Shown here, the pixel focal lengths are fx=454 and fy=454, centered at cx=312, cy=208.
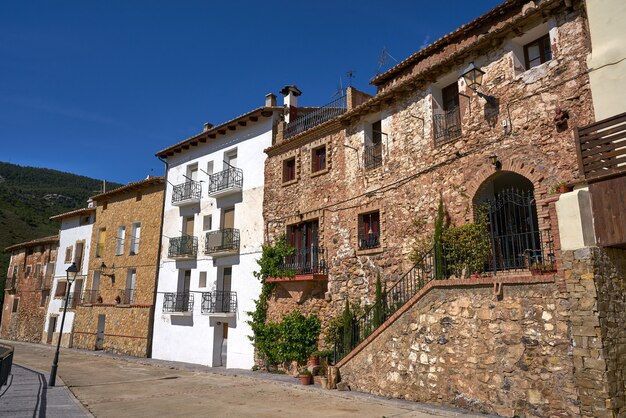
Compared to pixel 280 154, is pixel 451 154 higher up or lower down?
lower down

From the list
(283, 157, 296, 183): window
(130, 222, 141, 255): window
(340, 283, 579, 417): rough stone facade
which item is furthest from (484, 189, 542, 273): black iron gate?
(130, 222, 141, 255): window

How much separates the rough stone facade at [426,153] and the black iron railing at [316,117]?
29.4 inches

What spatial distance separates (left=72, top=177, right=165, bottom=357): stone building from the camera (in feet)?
76.5

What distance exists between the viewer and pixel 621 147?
7.87m

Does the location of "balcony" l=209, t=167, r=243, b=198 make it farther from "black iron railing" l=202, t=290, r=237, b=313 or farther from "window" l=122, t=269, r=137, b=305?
"window" l=122, t=269, r=137, b=305

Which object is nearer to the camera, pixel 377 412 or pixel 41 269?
pixel 377 412

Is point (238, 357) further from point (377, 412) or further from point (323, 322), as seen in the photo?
point (377, 412)

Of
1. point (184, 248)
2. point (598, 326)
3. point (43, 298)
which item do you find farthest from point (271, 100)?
point (43, 298)

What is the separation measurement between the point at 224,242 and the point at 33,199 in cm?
6157

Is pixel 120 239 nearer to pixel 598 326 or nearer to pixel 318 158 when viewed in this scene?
pixel 318 158

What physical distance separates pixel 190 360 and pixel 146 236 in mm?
7588

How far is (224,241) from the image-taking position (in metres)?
19.1

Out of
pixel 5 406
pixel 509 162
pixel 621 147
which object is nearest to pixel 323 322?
pixel 509 162

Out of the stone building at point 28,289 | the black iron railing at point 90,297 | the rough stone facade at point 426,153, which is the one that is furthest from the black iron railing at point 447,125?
the stone building at point 28,289
